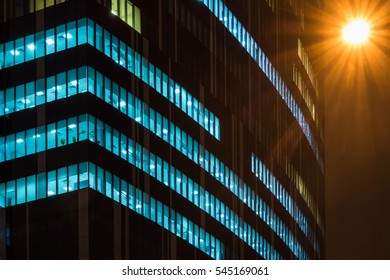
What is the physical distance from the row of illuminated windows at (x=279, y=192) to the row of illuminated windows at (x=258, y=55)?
42.1ft

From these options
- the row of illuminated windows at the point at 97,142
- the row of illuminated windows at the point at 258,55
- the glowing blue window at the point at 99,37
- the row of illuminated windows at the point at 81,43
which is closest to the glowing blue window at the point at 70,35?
the row of illuminated windows at the point at 81,43

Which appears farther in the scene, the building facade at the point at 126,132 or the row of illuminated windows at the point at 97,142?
the row of illuminated windows at the point at 97,142

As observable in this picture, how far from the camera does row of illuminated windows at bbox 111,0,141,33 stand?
100m

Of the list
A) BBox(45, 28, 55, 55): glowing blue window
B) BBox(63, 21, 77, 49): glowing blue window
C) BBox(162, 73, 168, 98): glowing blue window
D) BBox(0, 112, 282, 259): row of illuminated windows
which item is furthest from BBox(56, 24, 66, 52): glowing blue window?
BBox(162, 73, 168, 98): glowing blue window

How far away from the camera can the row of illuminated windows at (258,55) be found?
411 feet

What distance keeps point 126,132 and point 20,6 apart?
586 inches

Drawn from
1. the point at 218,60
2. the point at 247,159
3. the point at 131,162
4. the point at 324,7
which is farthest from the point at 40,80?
the point at 324,7

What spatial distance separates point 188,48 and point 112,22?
55.5 feet

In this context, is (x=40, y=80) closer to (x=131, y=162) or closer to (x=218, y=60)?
(x=131, y=162)

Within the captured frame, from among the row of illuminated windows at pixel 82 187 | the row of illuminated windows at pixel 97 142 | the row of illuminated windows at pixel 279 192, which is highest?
the row of illuminated windows at pixel 279 192

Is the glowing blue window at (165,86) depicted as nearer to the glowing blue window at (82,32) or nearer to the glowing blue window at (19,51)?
the glowing blue window at (82,32)

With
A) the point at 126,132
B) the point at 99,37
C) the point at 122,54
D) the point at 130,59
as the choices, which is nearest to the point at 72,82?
the point at 99,37

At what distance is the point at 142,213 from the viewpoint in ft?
327

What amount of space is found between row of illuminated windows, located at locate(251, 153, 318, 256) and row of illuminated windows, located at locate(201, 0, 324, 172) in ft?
42.1
